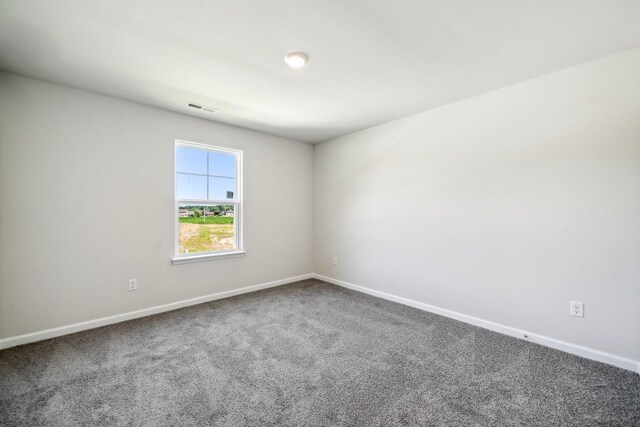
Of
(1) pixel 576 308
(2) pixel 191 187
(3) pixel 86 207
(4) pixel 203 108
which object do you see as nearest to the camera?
(1) pixel 576 308

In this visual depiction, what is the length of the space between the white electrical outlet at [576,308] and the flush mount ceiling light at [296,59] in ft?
9.89

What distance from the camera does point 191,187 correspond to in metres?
3.55

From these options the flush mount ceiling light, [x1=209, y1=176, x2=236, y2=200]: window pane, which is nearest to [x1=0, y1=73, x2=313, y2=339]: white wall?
[x1=209, y1=176, x2=236, y2=200]: window pane

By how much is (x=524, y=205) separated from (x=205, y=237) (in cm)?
367

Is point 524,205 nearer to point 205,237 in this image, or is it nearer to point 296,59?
point 296,59

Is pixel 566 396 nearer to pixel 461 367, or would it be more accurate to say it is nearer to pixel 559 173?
pixel 461 367

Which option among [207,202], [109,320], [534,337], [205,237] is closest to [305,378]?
[534,337]

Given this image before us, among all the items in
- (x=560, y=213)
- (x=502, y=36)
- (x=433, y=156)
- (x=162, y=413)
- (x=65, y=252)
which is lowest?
(x=162, y=413)

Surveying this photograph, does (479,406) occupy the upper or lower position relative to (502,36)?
lower

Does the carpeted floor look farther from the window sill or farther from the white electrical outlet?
the window sill

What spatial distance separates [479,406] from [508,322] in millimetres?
1306

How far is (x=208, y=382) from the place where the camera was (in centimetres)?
194

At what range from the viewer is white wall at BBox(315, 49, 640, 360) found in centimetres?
213

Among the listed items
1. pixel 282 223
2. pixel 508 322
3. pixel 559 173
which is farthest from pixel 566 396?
pixel 282 223
